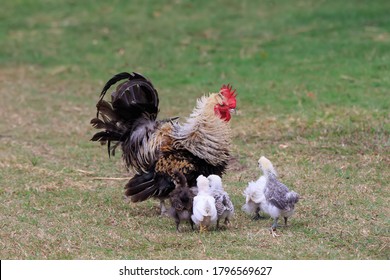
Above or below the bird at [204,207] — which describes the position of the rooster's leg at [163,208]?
below

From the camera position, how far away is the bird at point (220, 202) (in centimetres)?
706

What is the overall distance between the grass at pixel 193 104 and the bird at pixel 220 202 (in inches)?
6.7

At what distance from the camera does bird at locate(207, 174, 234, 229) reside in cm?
706

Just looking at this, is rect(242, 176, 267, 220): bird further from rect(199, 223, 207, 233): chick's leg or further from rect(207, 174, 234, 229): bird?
rect(199, 223, 207, 233): chick's leg

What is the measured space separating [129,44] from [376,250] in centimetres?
1180

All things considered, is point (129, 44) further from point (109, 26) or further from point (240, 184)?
point (240, 184)

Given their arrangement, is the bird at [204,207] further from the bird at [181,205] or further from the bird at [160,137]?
the bird at [160,137]

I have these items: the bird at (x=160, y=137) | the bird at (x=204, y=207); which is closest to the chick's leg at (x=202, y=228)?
the bird at (x=204, y=207)

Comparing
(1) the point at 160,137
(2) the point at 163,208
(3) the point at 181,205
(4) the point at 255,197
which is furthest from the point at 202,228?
(1) the point at 160,137

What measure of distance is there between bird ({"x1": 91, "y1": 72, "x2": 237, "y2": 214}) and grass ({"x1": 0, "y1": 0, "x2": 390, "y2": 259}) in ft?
1.30

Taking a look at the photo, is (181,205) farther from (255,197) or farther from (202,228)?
(255,197)

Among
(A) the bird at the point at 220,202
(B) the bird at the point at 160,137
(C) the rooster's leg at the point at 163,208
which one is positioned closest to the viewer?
(A) the bird at the point at 220,202

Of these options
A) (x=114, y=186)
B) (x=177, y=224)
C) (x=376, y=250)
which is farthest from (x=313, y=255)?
(x=114, y=186)

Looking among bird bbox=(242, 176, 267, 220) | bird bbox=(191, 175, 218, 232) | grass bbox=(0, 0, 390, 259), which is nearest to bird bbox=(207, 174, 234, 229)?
bird bbox=(191, 175, 218, 232)
